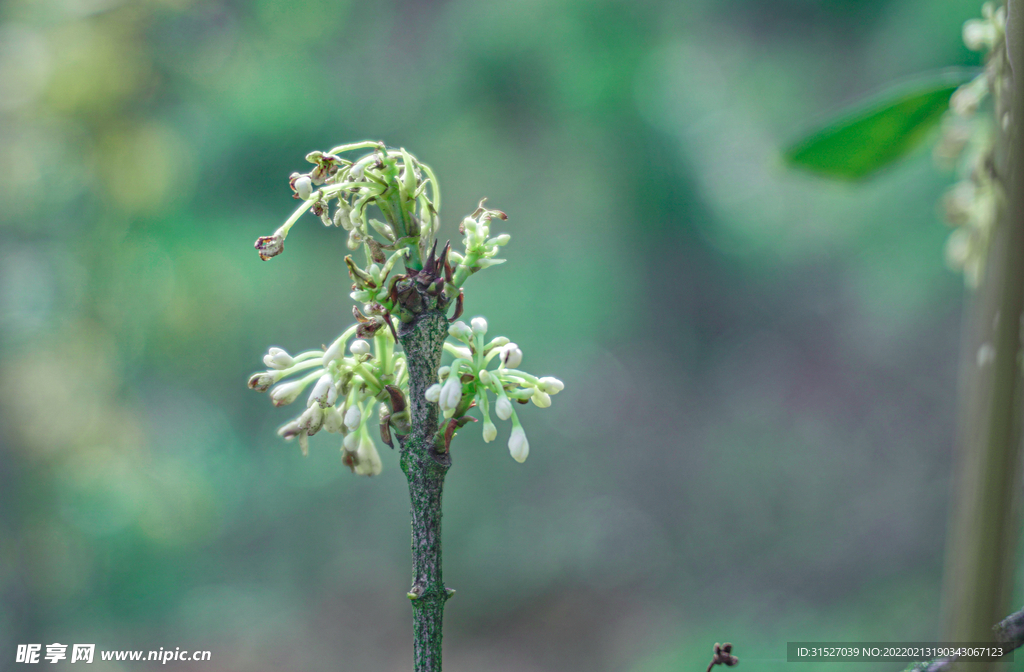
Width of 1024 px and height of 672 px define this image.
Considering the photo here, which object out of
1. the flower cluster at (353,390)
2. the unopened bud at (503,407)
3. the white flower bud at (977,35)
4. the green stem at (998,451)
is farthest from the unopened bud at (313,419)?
the white flower bud at (977,35)

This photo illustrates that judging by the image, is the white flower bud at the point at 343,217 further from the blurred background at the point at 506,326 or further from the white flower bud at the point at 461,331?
the blurred background at the point at 506,326

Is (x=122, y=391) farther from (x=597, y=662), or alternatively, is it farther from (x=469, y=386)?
(x=469, y=386)

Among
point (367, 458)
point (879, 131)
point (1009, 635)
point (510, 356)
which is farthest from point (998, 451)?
point (879, 131)

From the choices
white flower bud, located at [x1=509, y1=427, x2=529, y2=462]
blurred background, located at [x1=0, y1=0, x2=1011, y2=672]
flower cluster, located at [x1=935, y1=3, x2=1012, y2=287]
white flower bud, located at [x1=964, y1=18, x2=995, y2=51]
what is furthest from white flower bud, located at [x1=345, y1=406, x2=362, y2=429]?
blurred background, located at [x1=0, y1=0, x2=1011, y2=672]

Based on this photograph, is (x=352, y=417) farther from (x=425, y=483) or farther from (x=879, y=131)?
(x=879, y=131)

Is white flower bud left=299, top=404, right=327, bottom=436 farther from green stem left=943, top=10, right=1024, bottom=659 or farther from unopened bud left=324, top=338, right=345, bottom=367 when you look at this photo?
green stem left=943, top=10, right=1024, bottom=659

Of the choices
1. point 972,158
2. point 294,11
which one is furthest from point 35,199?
point 972,158
